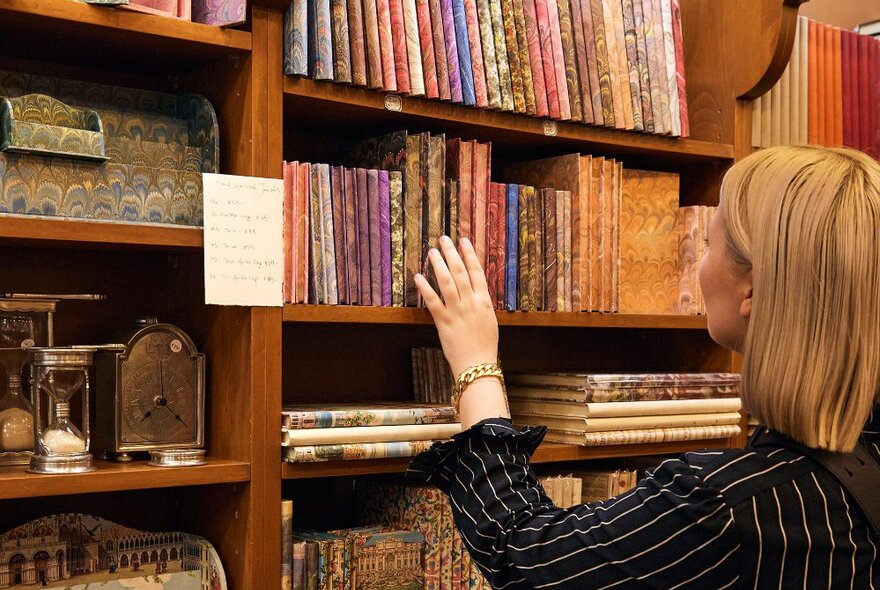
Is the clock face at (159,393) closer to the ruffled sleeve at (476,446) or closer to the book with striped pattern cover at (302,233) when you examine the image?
the book with striped pattern cover at (302,233)

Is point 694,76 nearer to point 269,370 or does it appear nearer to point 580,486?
point 580,486

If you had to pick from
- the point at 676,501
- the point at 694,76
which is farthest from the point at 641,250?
the point at 676,501

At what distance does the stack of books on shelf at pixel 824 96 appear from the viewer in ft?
7.54

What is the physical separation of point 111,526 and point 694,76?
1531 millimetres

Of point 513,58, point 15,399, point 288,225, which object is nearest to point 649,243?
point 513,58

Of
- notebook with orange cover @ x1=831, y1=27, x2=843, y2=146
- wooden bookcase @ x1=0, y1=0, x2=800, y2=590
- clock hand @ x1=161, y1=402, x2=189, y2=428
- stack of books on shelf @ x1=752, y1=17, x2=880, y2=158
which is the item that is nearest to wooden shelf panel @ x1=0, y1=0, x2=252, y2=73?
wooden bookcase @ x1=0, y1=0, x2=800, y2=590

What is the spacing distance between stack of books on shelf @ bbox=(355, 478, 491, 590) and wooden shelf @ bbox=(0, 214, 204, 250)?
0.58 metres

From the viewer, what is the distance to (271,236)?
1567mm

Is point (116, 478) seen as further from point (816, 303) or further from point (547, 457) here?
point (816, 303)

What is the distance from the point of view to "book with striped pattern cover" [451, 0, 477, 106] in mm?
1767

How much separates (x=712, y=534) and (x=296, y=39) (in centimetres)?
97

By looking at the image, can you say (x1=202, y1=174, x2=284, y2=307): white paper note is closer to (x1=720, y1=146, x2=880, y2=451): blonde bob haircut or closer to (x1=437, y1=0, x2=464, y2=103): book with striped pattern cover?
(x1=437, y1=0, x2=464, y2=103): book with striped pattern cover

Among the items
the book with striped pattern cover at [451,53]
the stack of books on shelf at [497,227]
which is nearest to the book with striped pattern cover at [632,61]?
the stack of books on shelf at [497,227]

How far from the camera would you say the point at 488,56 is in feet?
5.94
